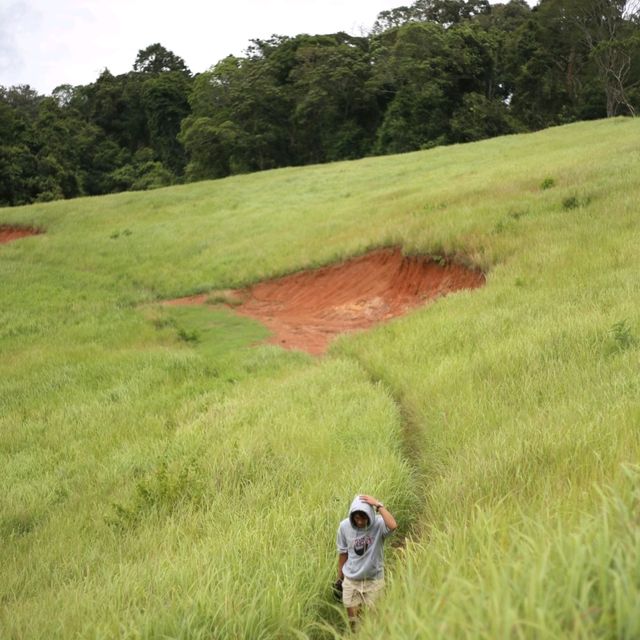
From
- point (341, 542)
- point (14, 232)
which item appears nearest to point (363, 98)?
point (14, 232)

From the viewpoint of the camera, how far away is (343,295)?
14.6m

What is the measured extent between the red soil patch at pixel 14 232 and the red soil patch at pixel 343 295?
16.3m

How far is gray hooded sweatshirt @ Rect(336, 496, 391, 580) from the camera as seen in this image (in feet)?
10.9

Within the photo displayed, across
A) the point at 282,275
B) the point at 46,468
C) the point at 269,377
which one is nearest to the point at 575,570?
the point at 46,468

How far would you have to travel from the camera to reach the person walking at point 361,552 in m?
3.26

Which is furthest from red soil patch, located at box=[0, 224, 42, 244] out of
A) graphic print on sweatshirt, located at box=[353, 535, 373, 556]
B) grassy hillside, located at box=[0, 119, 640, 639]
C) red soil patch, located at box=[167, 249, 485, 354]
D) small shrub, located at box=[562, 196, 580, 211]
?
graphic print on sweatshirt, located at box=[353, 535, 373, 556]

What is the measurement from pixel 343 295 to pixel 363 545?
446 inches

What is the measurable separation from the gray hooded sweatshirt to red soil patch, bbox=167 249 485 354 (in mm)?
7295

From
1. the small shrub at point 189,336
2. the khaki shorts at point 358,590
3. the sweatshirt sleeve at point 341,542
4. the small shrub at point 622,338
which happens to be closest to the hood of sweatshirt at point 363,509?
the sweatshirt sleeve at point 341,542

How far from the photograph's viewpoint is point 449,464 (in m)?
4.51

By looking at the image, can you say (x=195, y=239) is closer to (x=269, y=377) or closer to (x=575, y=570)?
(x=269, y=377)

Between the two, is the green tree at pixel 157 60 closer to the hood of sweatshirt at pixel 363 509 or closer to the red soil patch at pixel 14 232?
the red soil patch at pixel 14 232

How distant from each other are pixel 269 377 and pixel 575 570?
294 inches

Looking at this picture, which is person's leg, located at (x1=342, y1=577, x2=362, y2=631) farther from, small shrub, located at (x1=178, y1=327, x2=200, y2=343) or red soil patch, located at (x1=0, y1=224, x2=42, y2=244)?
red soil patch, located at (x1=0, y1=224, x2=42, y2=244)
